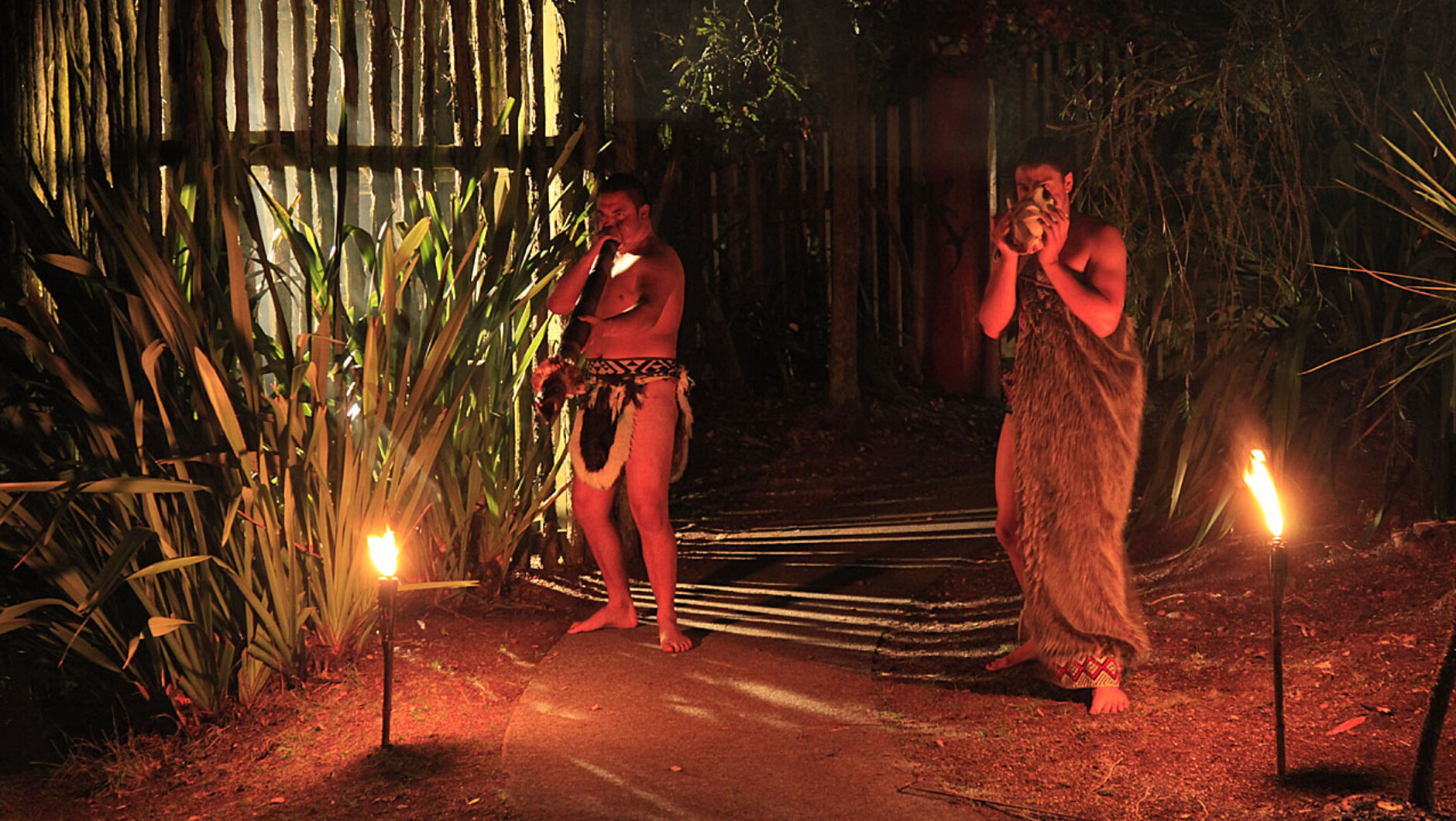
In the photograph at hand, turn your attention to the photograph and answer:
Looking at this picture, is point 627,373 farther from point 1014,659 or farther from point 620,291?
point 1014,659

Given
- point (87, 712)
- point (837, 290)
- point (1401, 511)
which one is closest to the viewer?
point (87, 712)

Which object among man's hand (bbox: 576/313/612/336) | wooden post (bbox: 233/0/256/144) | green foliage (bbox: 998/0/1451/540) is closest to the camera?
man's hand (bbox: 576/313/612/336)

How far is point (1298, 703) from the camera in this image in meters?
4.45

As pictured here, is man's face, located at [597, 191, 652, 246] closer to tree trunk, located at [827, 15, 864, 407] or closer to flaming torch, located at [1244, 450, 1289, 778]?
flaming torch, located at [1244, 450, 1289, 778]

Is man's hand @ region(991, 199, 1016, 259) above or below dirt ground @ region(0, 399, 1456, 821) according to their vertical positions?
above

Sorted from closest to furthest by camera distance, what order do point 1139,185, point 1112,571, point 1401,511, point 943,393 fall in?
point 1112,571, point 1401,511, point 1139,185, point 943,393

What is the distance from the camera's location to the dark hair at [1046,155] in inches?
170

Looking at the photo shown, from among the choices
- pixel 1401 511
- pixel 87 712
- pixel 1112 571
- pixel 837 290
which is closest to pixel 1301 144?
pixel 1401 511

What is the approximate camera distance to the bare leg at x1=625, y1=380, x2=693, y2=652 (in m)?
5.22

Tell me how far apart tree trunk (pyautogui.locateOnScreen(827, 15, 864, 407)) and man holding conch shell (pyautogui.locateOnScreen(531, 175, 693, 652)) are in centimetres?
542

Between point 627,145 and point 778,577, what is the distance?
80.4 inches

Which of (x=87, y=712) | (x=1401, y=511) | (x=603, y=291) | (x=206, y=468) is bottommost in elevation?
(x=87, y=712)

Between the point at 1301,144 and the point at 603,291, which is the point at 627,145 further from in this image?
the point at 1301,144

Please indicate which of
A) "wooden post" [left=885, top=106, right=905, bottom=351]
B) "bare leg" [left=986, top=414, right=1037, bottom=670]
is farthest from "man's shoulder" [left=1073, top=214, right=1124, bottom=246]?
"wooden post" [left=885, top=106, right=905, bottom=351]
